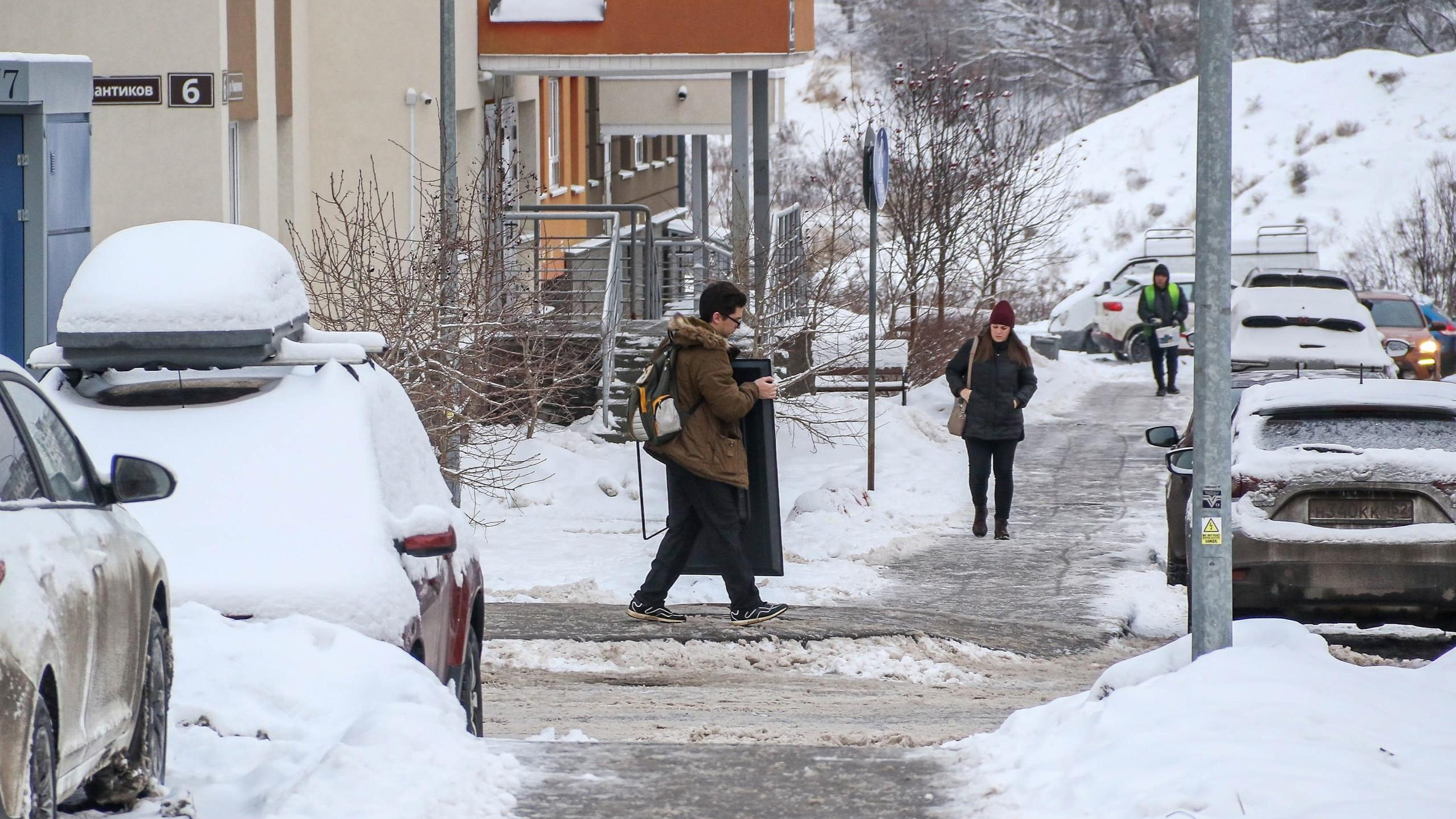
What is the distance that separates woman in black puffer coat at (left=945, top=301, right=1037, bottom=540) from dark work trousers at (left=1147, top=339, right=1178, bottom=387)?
11.3 m

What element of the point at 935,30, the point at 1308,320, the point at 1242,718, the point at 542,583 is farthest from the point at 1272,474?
the point at 935,30

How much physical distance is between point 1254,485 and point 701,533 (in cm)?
264

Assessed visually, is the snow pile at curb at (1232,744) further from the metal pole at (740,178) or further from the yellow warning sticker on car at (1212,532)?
the metal pole at (740,178)

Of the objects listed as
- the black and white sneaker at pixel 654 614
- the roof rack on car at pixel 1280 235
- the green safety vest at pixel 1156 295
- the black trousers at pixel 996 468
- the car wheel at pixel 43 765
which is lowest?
the black and white sneaker at pixel 654 614

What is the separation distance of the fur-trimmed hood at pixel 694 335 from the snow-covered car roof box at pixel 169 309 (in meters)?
2.81

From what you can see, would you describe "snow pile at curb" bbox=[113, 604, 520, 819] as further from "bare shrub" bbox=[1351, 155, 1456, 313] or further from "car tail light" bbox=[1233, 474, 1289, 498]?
"bare shrub" bbox=[1351, 155, 1456, 313]

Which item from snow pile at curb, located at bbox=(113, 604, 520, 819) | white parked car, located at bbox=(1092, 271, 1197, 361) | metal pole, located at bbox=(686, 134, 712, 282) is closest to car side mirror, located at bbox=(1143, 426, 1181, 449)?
snow pile at curb, located at bbox=(113, 604, 520, 819)

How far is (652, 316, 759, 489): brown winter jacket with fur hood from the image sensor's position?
909 cm

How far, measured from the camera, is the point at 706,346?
9.14 m

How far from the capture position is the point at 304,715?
5.31m

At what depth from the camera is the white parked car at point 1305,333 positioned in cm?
1825

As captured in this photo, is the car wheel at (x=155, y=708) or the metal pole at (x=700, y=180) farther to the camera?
the metal pole at (x=700, y=180)

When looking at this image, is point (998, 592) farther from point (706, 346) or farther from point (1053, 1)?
point (1053, 1)

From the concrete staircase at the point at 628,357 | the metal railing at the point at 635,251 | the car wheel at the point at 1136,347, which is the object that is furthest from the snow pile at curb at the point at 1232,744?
the car wheel at the point at 1136,347
